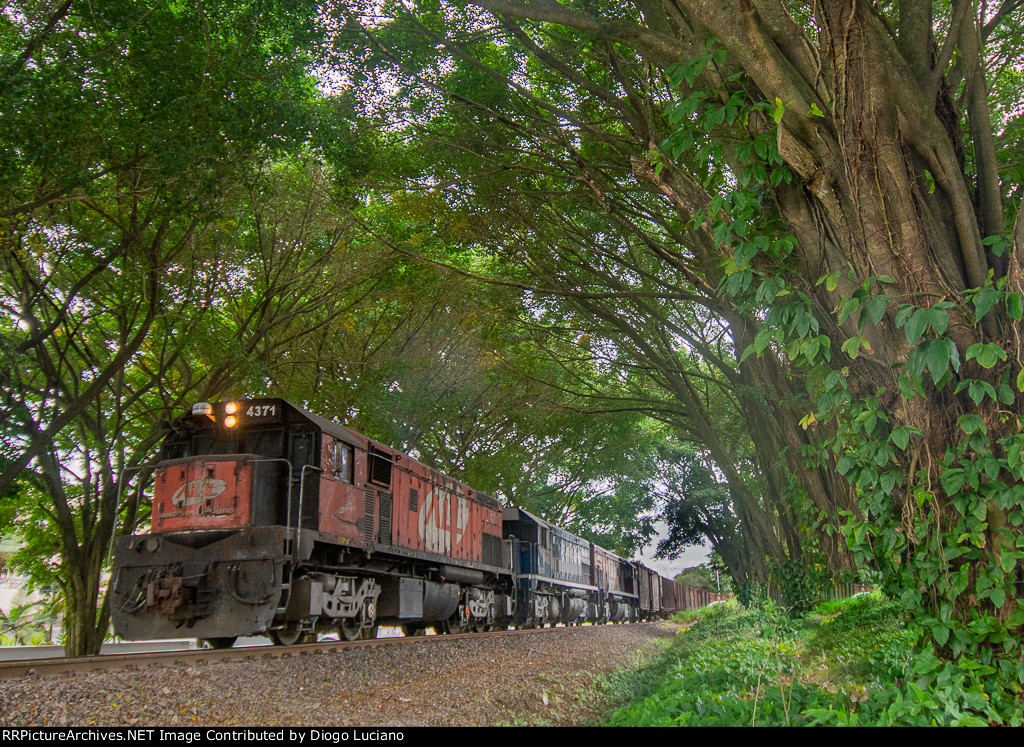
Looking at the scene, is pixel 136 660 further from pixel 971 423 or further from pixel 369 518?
pixel 971 423

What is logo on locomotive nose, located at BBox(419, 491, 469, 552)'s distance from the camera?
12305 mm

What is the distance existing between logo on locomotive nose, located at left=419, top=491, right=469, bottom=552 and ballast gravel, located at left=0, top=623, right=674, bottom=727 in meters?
3.90

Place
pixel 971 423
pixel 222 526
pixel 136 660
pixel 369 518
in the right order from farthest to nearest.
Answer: pixel 369 518, pixel 222 526, pixel 136 660, pixel 971 423

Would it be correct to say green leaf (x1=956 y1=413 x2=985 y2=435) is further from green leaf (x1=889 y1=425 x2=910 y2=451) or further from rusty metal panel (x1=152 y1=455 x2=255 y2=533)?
rusty metal panel (x1=152 y1=455 x2=255 y2=533)

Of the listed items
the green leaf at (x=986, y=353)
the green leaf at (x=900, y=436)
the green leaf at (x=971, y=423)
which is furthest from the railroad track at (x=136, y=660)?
the green leaf at (x=986, y=353)

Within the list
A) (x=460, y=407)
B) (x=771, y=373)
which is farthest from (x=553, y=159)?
(x=460, y=407)

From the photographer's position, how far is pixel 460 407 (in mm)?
20578

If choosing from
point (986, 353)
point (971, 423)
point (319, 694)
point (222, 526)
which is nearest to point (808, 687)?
point (971, 423)

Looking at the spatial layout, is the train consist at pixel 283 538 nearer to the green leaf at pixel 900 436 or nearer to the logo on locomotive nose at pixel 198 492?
the logo on locomotive nose at pixel 198 492

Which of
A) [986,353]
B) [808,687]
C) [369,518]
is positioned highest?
[986,353]

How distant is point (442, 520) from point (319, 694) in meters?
7.45

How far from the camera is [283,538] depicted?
26.7 feet

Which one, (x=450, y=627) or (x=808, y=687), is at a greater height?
(x=808, y=687)
